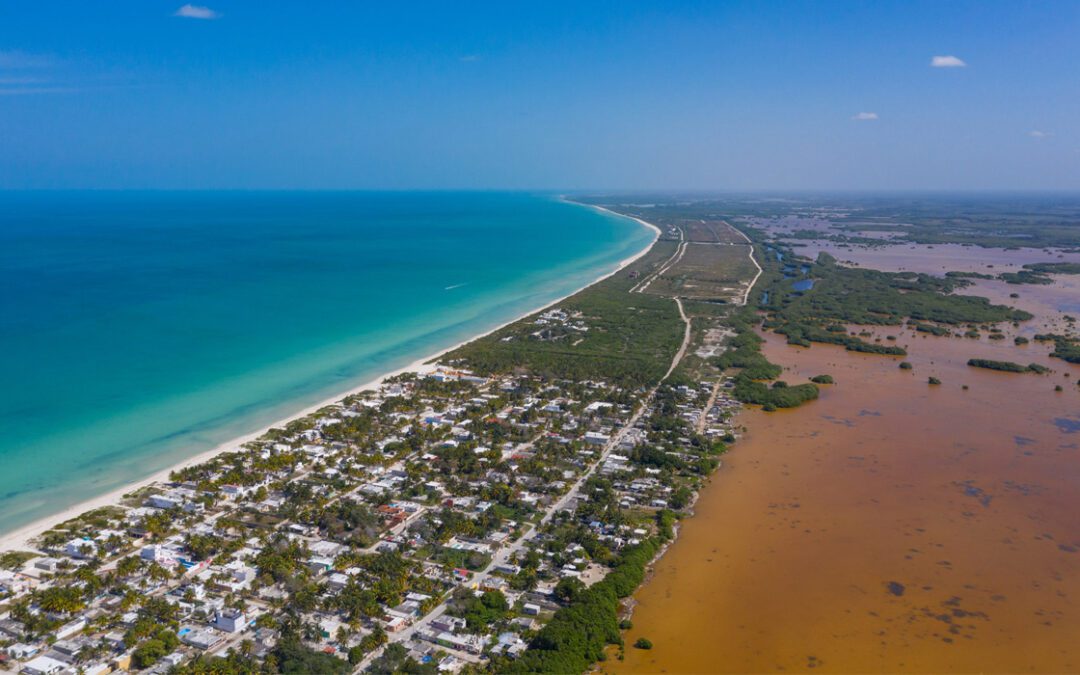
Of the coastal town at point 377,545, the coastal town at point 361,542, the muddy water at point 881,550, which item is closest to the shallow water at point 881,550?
the muddy water at point 881,550

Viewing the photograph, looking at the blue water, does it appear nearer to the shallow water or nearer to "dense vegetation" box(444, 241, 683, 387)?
"dense vegetation" box(444, 241, 683, 387)

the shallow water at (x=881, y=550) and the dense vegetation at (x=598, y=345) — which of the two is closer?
the shallow water at (x=881, y=550)

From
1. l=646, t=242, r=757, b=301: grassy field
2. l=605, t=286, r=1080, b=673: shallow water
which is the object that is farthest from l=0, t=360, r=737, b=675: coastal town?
l=646, t=242, r=757, b=301: grassy field

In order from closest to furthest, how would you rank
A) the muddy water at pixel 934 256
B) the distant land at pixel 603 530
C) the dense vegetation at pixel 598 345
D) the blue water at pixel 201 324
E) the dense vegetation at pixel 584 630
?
the dense vegetation at pixel 584 630 < the distant land at pixel 603 530 < the blue water at pixel 201 324 < the dense vegetation at pixel 598 345 < the muddy water at pixel 934 256

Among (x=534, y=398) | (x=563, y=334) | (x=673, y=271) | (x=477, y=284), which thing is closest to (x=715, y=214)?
(x=673, y=271)

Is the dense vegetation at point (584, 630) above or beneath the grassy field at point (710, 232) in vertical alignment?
beneath

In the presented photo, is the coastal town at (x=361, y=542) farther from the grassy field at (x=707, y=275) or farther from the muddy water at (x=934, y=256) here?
the muddy water at (x=934, y=256)
